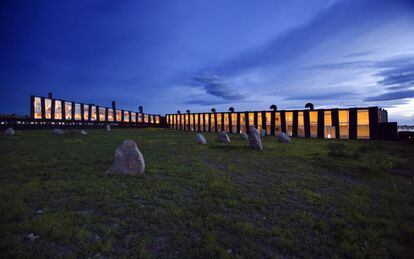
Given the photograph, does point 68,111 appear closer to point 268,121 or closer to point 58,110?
point 58,110

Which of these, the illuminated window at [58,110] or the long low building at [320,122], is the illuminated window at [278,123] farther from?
the illuminated window at [58,110]

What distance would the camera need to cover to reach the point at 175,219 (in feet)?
17.6

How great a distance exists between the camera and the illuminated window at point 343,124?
39453 mm

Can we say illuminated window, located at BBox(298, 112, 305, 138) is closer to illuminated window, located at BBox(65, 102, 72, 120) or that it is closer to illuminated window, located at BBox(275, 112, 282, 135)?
illuminated window, located at BBox(275, 112, 282, 135)

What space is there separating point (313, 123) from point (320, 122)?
1.47 m

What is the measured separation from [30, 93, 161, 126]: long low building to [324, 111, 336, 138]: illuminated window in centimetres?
7140

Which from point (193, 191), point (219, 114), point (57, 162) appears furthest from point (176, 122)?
point (193, 191)

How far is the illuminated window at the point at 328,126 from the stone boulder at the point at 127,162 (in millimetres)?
43251

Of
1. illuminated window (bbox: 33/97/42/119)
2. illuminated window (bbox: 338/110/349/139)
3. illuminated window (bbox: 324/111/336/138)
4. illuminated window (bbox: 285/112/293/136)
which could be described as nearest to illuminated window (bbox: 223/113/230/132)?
illuminated window (bbox: 285/112/293/136)

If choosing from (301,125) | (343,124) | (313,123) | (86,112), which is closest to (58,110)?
(86,112)

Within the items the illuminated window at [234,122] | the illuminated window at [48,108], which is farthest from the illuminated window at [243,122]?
the illuminated window at [48,108]

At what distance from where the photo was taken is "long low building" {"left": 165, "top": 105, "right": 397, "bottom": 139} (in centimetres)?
3662

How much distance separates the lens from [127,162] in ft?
31.4

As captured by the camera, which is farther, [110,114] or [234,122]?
[110,114]
